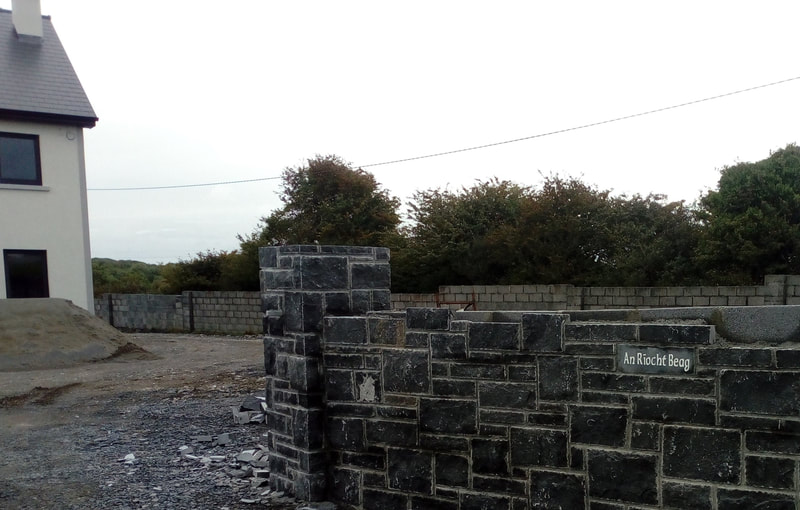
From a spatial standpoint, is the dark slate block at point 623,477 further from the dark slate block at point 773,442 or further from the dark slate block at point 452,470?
the dark slate block at point 452,470

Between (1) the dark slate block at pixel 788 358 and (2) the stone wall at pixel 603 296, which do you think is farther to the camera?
(2) the stone wall at pixel 603 296

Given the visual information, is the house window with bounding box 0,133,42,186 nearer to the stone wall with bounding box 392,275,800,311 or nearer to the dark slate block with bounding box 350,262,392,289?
the stone wall with bounding box 392,275,800,311

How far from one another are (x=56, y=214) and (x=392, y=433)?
1650 cm

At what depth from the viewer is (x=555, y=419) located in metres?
4.07

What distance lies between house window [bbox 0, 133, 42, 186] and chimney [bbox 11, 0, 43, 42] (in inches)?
164

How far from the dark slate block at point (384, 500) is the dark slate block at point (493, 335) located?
1.40 meters

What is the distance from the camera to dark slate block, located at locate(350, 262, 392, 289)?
5.56 meters

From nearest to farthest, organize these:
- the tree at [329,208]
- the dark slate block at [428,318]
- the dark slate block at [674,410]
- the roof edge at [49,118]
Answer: the dark slate block at [674,410]
the dark slate block at [428,318]
the roof edge at [49,118]
the tree at [329,208]

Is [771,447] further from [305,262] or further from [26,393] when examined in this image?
[26,393]

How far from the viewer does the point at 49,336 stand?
Result: 14211 mm

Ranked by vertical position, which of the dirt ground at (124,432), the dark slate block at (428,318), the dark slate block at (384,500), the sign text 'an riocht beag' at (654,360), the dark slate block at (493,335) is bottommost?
the dirt ground at (124,432)

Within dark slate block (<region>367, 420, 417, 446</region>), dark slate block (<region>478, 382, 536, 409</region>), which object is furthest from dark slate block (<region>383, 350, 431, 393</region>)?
dark slate block (<region>478, 382, 536, 409</region>)

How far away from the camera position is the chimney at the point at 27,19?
19.1 metres

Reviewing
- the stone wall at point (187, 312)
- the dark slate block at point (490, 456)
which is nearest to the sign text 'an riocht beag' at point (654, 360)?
the dark slate block at point (490, 456)
